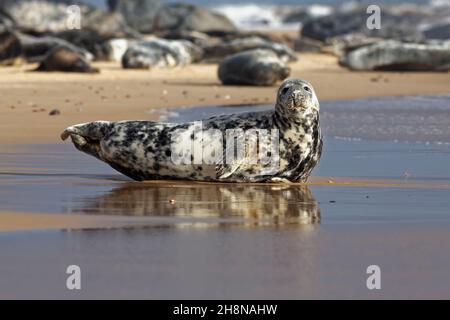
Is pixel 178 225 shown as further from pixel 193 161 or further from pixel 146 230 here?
pixel 193 161

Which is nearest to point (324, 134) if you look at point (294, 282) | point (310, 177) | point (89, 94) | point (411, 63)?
point (310, 177)

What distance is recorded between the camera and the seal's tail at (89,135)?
7.97 m

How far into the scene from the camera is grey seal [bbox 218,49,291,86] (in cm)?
1769

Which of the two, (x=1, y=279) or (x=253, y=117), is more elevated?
(x=253, y=117)

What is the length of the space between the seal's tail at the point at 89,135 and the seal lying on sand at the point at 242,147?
1.08 feet

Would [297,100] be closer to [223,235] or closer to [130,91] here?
[223,235]

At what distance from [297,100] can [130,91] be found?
8.90m

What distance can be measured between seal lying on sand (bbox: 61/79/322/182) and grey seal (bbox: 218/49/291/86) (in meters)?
9.99

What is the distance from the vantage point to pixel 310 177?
315 inches

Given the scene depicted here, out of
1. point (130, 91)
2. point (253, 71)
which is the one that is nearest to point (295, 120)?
point (130, 91)

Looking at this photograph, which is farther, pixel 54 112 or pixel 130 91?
pixel 130 91

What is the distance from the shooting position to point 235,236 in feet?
18.7

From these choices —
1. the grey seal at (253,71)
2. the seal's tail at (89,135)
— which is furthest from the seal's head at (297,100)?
the grey seal at (253,71)
